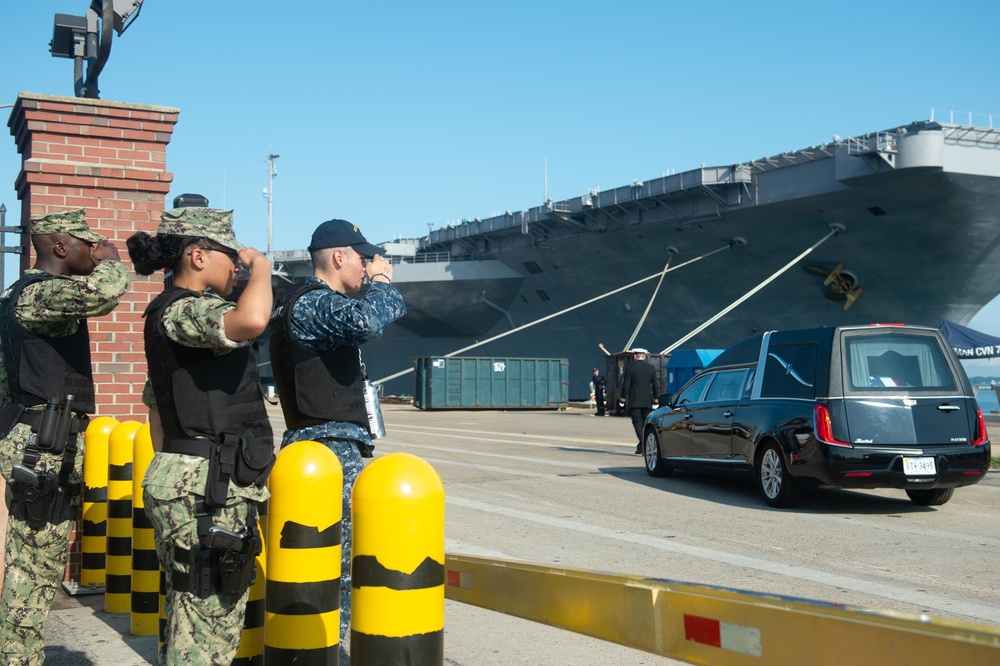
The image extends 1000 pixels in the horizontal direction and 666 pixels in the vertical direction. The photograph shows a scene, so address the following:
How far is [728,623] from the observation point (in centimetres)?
227

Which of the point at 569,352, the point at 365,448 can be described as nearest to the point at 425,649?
the point at 365,448

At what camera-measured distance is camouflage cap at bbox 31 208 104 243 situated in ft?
14.4

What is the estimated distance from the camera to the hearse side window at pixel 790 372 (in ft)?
31.4

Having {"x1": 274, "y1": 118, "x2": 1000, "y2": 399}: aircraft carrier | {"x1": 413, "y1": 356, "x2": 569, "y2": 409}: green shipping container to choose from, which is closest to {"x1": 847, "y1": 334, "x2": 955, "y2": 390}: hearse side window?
{"x1": 274, "y1": 118, "x2": 1000, "y2": 399}: aircraft carrier

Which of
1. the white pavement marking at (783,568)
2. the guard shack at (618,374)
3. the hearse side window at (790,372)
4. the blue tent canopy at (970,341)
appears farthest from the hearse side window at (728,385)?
the guard shack at (618,374)

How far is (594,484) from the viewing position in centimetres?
1158

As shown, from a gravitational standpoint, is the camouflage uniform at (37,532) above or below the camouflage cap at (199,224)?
below

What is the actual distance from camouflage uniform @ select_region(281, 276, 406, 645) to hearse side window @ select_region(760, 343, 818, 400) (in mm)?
6498

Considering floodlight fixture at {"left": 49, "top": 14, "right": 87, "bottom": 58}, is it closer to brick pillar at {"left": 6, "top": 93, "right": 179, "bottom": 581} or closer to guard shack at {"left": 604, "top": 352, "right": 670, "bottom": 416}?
brick pillar at {"left": 6, "top": 93, "right": 179, "bottom": 581}

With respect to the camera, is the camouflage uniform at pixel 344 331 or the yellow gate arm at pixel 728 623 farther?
the camouflage uniform at pixel 344 331

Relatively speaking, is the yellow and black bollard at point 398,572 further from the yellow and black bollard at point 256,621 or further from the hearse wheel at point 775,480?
the hearse wheel at point 775,480

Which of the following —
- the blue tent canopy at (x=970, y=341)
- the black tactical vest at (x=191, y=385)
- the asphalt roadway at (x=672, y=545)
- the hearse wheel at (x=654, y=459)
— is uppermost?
the blue tent canopy at (x=970, y=341)

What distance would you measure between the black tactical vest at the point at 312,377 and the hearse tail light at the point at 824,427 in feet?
20.3

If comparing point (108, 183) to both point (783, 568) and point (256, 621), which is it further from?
point (783, 568)
